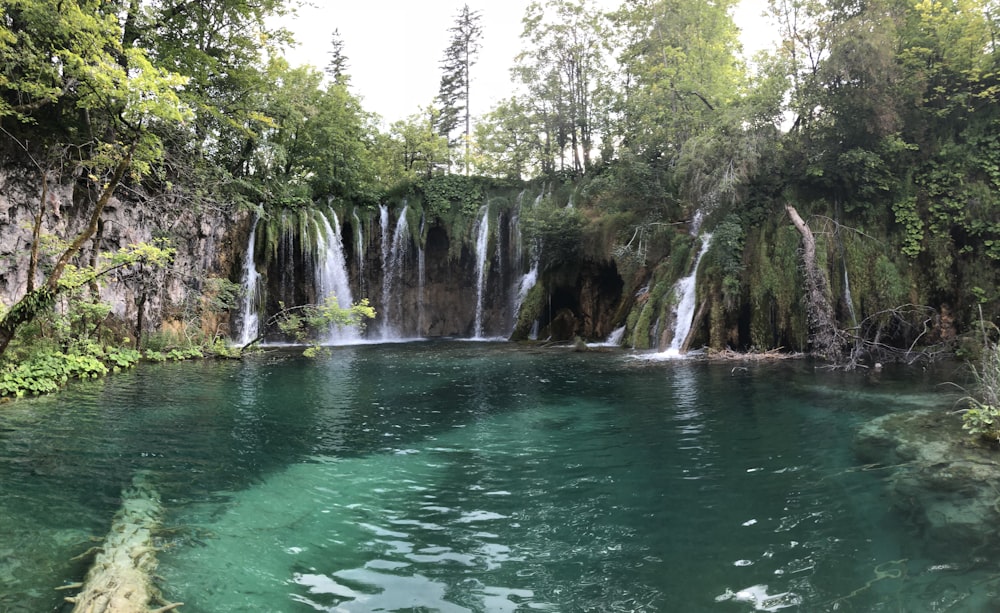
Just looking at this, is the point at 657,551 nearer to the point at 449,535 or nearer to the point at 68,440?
the point at 449,535

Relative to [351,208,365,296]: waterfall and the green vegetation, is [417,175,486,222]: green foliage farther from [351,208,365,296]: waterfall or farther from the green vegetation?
the green vegetation

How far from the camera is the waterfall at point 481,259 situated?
2817cm

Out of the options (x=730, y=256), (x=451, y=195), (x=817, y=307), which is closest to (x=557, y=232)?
(x=730, y=256)

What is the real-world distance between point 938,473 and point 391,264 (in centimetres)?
2581

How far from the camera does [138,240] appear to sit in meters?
18.1

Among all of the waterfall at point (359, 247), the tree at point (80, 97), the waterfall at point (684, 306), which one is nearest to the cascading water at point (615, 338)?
the waterfall at point (684, 306)

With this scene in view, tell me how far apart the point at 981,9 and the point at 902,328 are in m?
9.17

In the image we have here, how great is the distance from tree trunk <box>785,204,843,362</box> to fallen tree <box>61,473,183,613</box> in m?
13.7

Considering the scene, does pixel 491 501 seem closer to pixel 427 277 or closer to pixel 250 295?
pixel 250 295

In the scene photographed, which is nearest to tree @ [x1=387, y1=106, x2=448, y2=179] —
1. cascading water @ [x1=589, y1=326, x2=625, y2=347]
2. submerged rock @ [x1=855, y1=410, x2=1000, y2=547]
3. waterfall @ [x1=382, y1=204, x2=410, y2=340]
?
waterfall @ [x1=382, y1=204, x2=410, y2=340]

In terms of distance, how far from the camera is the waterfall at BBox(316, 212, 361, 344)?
25484 millimetres

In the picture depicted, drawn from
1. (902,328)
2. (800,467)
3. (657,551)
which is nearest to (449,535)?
(657,551)

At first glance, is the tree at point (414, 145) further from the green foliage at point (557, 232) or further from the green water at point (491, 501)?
the green water at point (491, 501)

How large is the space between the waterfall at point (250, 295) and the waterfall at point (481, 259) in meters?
10.7
